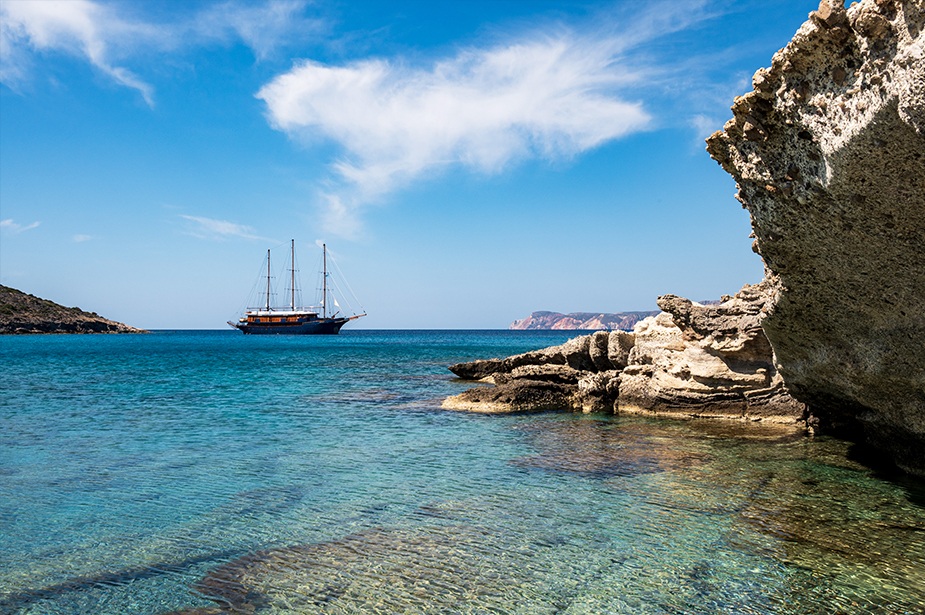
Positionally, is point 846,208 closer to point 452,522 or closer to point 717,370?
point 452,522

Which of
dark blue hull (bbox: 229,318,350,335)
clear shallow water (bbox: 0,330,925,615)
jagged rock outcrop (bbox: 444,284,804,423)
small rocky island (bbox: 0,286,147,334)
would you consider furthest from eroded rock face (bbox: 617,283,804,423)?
small rocky island (bbox: 0,286,147,334)

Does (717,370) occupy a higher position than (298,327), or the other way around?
(298,327)

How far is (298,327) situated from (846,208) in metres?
138

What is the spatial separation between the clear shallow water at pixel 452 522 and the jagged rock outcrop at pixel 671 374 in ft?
4.94

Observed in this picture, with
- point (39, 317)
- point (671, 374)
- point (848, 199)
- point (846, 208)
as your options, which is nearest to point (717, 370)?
point (671, 374)

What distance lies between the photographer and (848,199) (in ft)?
23.7

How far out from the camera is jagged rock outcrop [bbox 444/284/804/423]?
1769cm

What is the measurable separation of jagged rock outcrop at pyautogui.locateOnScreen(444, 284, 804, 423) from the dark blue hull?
11658cm

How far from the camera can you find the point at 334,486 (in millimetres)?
11586

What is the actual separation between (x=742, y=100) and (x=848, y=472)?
7877 millimetres

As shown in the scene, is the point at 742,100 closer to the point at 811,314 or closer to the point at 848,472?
the point at 811,314

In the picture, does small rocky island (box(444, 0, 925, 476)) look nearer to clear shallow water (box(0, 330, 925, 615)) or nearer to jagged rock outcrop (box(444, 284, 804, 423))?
clear shallow water (box(0, 330, 925, 615))

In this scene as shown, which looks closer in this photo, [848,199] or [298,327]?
[848,199]

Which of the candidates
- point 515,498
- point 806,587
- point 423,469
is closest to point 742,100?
point 806,587
